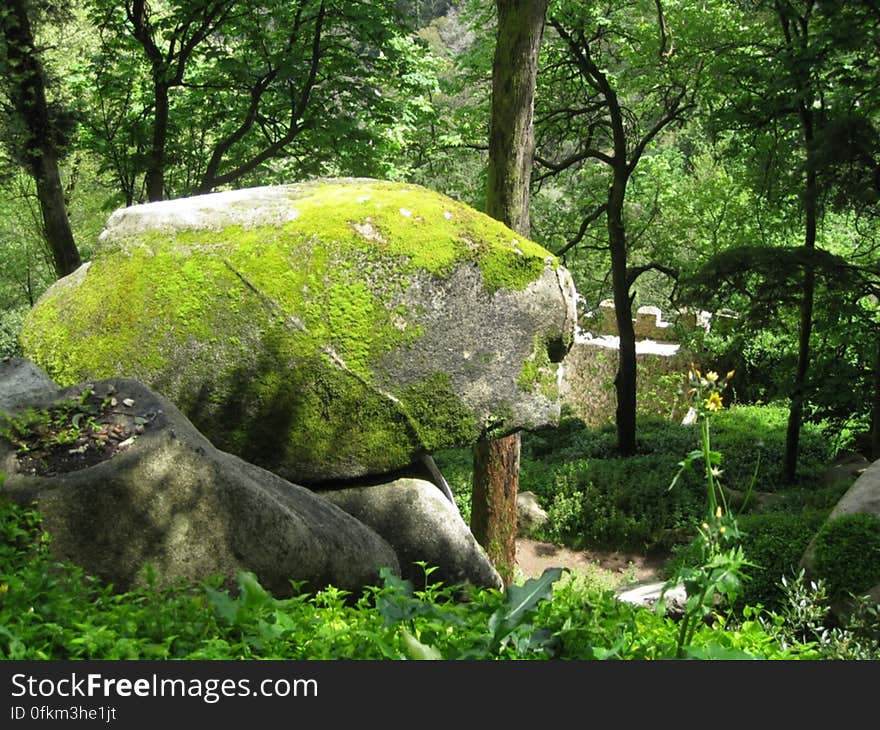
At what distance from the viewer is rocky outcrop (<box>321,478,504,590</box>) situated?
19.0 feet

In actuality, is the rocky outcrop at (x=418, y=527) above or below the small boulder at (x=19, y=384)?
below

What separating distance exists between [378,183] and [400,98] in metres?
8.53

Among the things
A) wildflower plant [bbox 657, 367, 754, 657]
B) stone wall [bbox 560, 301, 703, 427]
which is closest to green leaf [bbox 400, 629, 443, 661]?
wildflower plant [bbox 657, 367, 754, 657]

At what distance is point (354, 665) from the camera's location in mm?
2234

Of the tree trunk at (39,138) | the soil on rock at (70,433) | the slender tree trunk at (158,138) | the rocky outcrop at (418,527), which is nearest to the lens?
the soil on rock at (70,433)

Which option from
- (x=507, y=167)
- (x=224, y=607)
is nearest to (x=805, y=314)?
(x=507, y=167)

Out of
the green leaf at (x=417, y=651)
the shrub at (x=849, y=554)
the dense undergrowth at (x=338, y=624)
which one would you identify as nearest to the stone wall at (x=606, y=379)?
the shrub at (x=849, y=554)

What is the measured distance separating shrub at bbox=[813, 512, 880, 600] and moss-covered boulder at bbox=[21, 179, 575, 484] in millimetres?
2513

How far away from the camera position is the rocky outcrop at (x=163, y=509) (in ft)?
12.4

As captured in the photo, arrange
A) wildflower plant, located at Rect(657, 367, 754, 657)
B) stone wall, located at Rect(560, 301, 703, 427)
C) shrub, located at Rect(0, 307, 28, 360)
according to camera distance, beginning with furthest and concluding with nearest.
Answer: stone wall, located at Rect(560, 301, 703, 427), shrub, located at Rect(0, 307, 28, 360), wildflower plant, located at Rect(657, 367, 754, 657)

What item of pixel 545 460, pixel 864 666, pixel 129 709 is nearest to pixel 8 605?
pixel 129 709

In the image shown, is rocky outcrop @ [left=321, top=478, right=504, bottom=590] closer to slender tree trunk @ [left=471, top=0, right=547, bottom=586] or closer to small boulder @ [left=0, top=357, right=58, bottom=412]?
slender tree trunk @ [left=471, top=0, right=547, bottom=586]

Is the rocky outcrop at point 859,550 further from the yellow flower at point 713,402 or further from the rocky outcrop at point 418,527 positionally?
the yellow flower at point 713,402

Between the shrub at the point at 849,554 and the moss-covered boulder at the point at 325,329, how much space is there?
251cm
